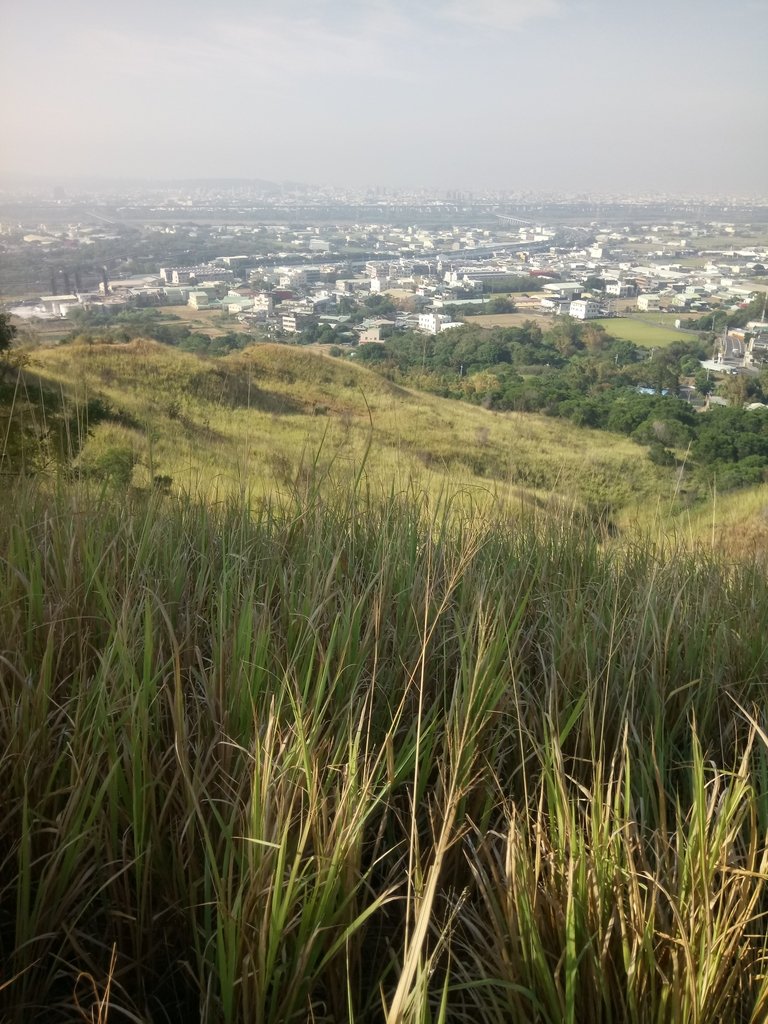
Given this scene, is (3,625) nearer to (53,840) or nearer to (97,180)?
(53,840)

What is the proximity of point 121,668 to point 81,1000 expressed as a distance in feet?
1.55

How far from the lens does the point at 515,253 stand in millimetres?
33688

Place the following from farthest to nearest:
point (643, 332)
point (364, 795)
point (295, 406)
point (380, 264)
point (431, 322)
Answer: point (643, 332) < point (380, 264) < point (431, 322) < point (295, 406) < point (364, 795)

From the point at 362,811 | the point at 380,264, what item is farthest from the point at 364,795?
the point at 380,264

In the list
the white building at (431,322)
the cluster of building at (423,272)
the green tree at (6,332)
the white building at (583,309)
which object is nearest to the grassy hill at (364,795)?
the green tree at (6,332)

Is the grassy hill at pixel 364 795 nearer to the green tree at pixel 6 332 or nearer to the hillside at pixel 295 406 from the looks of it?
the hillside at pixel 295 406

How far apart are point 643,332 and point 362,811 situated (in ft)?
93.0

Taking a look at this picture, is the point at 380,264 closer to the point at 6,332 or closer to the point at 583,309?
the point at 583,309

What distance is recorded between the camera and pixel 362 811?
36.3 inches

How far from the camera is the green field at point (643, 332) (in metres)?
25.3

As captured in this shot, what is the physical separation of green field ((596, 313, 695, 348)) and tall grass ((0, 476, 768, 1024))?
1005 inches

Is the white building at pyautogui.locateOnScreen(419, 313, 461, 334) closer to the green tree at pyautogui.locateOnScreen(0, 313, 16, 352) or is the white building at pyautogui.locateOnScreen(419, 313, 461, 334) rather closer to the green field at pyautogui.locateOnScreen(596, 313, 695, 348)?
the green tree at pyautogui.locateOnScreen(0, 313, 16, 352)

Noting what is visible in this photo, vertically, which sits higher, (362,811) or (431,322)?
(362,811)

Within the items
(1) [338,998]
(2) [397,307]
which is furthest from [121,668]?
(2) [397,307]
